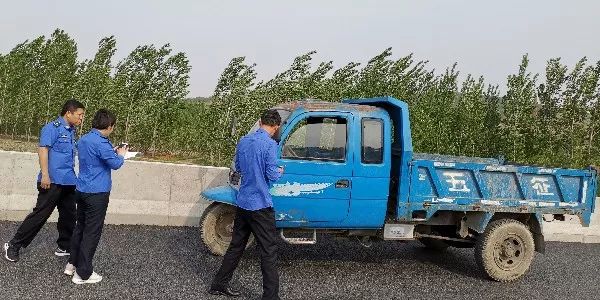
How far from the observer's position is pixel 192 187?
9.02 m

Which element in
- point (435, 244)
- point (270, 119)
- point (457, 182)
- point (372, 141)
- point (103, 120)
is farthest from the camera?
point (435, 244)

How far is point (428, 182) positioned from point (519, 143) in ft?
48.7

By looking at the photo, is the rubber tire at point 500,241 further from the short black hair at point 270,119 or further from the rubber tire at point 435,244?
the short black hair at point 270,119

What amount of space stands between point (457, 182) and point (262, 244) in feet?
9.92

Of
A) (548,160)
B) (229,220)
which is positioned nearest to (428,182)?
(229,220)

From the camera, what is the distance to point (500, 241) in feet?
23.4

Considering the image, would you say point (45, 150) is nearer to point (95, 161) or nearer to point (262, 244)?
point (95, 161)

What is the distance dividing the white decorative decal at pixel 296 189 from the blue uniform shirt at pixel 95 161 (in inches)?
73.6

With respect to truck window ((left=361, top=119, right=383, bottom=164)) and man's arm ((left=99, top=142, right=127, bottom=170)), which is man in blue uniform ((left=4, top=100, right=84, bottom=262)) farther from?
truck window ((left=361, top=119, right=383, bottom=164))

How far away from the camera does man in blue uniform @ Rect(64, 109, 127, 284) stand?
5332 millimetres

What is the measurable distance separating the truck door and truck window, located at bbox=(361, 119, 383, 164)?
0.22m

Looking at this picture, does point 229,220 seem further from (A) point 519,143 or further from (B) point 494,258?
(A) point 519,143

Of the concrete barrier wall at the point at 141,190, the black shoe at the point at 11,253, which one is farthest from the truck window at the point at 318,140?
the black shoe at the point at 11,253

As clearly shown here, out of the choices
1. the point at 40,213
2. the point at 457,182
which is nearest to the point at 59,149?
the point at 40,213
